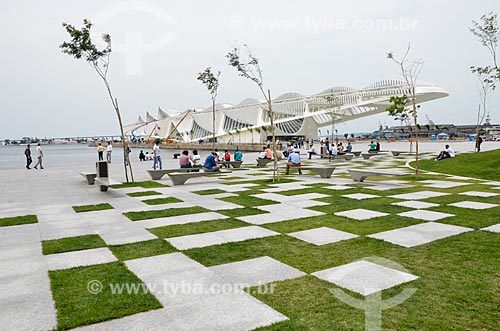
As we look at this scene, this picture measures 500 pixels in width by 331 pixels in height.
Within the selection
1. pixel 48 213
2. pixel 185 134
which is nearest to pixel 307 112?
pixel 185 134

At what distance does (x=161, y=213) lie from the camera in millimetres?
8023

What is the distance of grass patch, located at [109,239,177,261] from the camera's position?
525cm

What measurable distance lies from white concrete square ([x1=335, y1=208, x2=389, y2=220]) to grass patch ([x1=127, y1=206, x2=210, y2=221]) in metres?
2.93

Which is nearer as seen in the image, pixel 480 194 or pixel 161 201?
pixel 161 201

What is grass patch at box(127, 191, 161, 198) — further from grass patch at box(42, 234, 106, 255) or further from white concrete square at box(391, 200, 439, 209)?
white concrete square at box(391, 200, 439, 209)

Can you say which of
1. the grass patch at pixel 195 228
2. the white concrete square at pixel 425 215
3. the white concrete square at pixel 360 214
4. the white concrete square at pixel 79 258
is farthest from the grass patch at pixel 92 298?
the white concrete square at pixel 425 215

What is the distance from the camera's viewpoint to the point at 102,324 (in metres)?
3.37

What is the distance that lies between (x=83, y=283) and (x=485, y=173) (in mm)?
14136

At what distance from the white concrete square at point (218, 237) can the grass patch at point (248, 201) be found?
2.28m

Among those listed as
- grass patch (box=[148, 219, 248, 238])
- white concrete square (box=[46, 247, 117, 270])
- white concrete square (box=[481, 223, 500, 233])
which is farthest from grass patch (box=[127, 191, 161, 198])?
white concrete square (box=[481, 223, 500, 233])

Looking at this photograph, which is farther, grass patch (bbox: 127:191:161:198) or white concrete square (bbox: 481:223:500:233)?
grass patch (bbox: 127:191:161:198)

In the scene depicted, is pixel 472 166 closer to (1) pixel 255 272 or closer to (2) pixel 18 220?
(1) pixel 255 272

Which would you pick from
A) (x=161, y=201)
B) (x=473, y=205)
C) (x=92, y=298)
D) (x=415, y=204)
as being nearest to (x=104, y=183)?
(x=161, y=201)

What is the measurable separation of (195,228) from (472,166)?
43.0 ft
